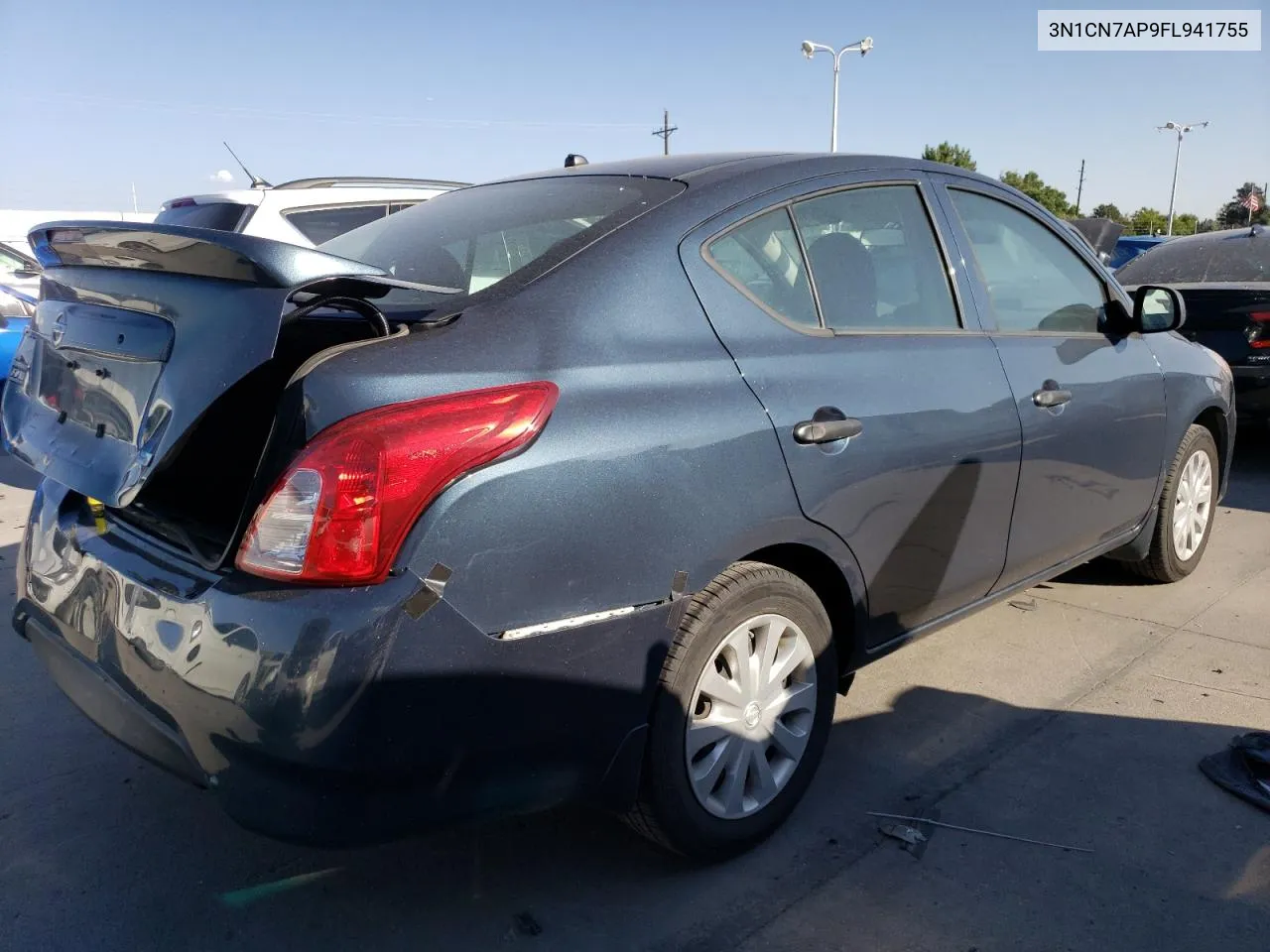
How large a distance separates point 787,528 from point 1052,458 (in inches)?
51.6

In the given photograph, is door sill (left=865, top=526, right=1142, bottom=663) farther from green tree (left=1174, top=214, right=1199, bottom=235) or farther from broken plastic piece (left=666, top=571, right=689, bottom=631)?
green tree (left=1174, top=214, right=1199, bottom=235)

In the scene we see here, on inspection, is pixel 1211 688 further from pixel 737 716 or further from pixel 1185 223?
pixel 1185 223

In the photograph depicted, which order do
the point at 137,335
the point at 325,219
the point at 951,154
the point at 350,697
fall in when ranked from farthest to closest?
the point at 951,154 → the point at 325,219 → the point at 137,335 → the point at 350,697

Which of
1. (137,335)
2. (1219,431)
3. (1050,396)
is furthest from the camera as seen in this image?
(1219,431)

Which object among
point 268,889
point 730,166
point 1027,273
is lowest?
point 268,889

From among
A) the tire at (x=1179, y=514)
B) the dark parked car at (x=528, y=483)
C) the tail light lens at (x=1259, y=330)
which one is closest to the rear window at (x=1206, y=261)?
the tail light lens at (x=1259, y=330)

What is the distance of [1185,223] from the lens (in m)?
65.1

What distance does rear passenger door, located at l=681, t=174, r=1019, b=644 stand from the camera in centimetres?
247

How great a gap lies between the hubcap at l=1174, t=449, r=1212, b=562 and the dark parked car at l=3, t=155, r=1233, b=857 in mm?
1545

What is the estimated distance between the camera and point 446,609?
74.5 inches

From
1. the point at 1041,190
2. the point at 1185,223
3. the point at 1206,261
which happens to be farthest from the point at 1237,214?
the point at 1206,261

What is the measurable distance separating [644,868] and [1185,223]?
A: 7340 centimetres

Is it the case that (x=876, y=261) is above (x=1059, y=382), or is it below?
above

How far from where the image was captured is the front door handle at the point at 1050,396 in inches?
127
